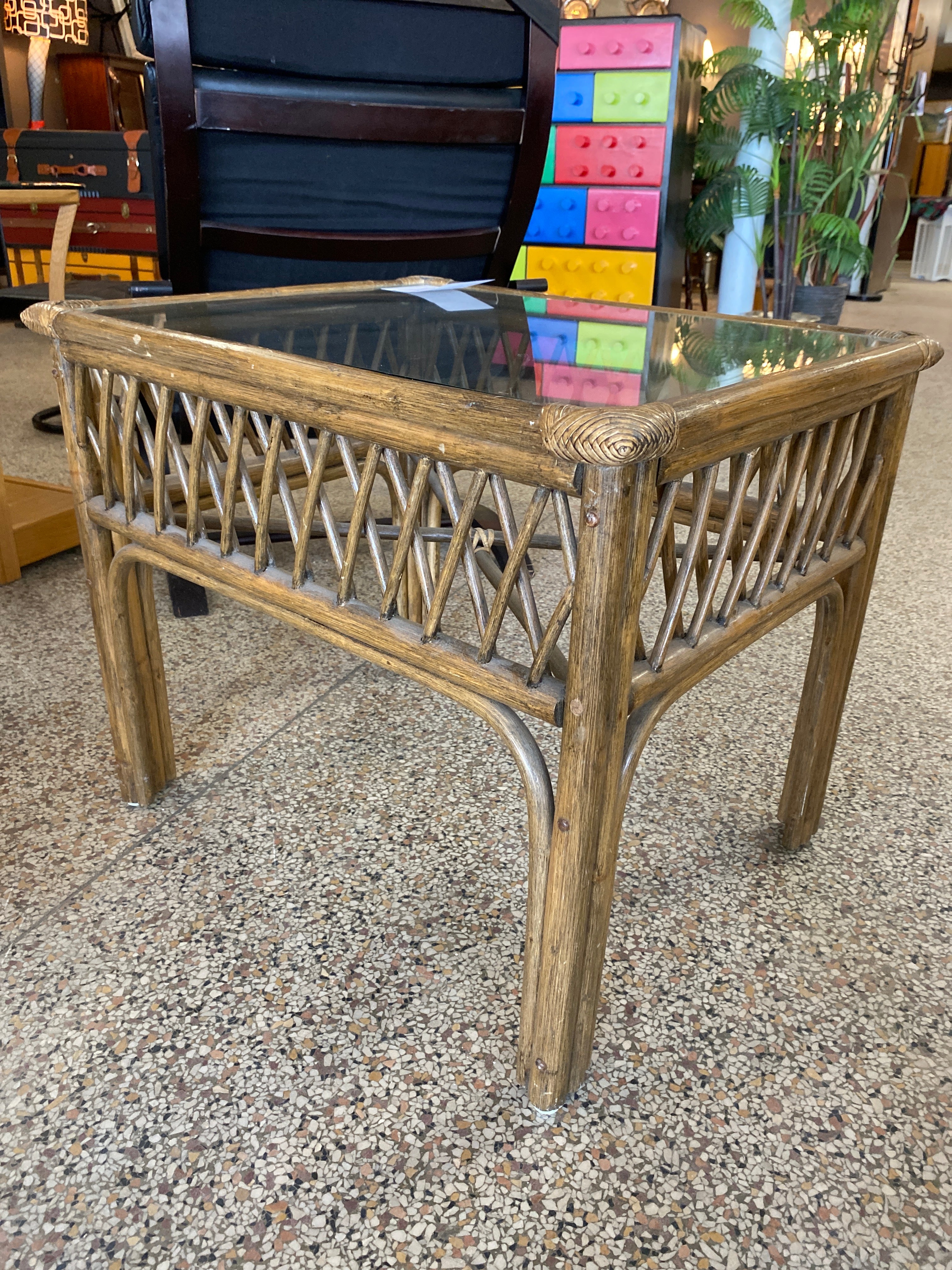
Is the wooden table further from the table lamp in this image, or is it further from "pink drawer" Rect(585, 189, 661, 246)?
the table lamp

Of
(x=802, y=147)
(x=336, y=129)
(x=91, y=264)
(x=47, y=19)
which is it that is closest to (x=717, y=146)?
(x=802, y=147)

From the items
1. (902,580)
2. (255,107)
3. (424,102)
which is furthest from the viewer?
(902,580)

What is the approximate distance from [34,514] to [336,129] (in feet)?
3.25

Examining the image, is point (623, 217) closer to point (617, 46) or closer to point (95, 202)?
point (617, 46)

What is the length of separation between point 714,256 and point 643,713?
18.2 ft

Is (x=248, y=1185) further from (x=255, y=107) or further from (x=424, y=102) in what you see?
(x=424, y=102)

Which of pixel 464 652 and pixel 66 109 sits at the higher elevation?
pixel 66 109

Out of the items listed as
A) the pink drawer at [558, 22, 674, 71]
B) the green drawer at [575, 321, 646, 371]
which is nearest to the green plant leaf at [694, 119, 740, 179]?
the pink drawer at [558, 22, 674, 71]

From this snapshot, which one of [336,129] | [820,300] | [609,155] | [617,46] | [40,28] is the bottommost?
[820,300]

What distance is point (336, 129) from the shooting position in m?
1.33

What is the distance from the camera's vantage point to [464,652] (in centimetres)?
69

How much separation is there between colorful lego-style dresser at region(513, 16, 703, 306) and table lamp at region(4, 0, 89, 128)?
3.60 m

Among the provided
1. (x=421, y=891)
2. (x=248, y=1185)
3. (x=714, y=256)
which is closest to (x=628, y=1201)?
(x=248, y=1185)

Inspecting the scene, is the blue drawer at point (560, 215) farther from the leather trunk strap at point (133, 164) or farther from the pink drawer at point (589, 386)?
the pink drawer at point (589, 386)
